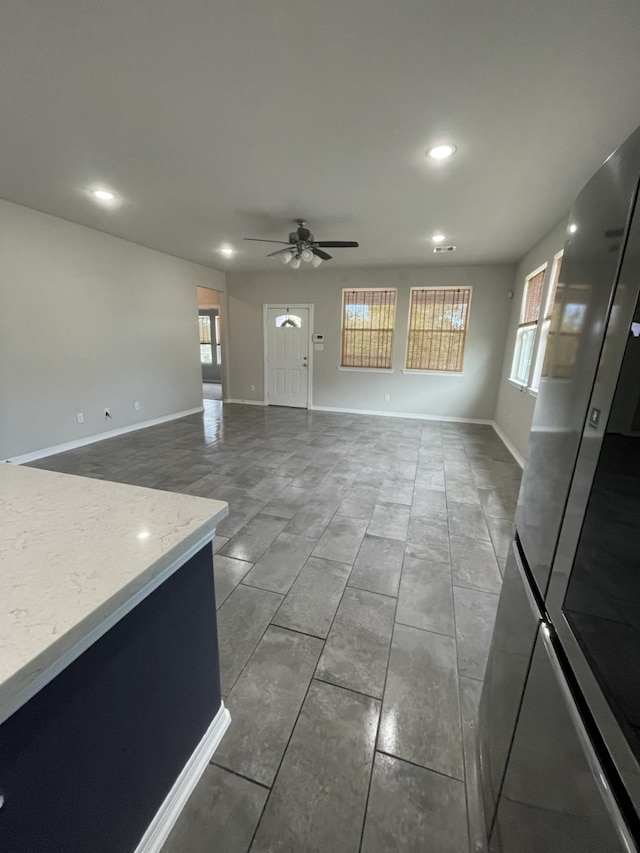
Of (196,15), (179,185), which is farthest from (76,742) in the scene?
(179,185)

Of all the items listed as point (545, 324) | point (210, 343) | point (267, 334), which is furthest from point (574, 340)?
point (210, 343)

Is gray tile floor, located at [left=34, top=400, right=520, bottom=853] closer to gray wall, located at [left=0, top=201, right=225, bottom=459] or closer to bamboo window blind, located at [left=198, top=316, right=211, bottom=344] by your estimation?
gray wall, located at [left=0, top=201, right=225, bottom=459]

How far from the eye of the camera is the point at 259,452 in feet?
13.7

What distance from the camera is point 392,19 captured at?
55.0 inches

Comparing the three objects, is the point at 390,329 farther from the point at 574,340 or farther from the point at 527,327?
the point at 574,340

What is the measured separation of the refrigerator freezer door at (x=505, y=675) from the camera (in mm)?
782

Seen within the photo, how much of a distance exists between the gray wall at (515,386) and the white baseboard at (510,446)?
0.04 m

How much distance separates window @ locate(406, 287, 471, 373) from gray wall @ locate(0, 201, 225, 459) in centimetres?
386

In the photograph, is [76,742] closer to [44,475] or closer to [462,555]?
[44,475]

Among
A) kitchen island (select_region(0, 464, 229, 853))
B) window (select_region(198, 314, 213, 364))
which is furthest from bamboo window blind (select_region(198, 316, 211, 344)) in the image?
kitchen island (select_region(0, 464, 229, 853))

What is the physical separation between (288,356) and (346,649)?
5.68 m

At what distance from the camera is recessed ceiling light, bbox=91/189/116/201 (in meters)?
3.05

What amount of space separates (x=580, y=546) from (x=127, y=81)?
270 cm

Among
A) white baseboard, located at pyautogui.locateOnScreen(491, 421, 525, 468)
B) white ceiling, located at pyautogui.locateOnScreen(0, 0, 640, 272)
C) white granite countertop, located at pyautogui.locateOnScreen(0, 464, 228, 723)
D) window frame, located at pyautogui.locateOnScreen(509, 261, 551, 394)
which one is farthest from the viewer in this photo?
white baseboard, located at pyautogui.locateOnScreen(491, 421, 525, 468)
